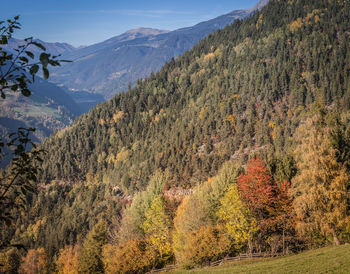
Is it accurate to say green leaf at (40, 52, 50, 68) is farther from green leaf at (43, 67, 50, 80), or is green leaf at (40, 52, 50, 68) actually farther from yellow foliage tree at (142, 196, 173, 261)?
yellow foliage tree at (142, 196, 173, 261)

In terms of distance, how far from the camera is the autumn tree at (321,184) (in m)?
33.8

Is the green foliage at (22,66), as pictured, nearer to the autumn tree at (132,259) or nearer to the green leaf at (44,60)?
the green leaf at (44,60)

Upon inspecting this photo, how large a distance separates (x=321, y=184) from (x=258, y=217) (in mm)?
15322

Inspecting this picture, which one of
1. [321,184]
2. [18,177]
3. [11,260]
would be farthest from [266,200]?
[11,260]

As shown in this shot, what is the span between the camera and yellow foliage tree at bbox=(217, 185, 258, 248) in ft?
139

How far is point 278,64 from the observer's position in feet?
615

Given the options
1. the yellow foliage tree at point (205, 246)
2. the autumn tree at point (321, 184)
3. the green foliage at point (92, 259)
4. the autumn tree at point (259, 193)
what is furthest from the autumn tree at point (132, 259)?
the autumn tree at point (321, 184)

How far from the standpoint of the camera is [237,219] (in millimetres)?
44094

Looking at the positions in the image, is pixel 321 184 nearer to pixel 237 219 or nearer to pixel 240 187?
pixel 237 219

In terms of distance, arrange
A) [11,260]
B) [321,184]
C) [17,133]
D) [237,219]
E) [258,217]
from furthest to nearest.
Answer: [11,260], [258,217], [237,219], [321,184], [17,133]

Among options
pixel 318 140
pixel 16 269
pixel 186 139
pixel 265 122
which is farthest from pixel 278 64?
pixel 16 269

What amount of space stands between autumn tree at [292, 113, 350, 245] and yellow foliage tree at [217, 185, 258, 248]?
805 cm

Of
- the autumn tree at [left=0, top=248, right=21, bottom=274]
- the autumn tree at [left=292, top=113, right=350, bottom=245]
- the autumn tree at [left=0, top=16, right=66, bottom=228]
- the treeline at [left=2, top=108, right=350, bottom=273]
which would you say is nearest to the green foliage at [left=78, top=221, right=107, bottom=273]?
the treeline at [left=2, top=108, right=350, bottom=273]

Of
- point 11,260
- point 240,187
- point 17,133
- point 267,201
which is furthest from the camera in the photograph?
point 11,260
